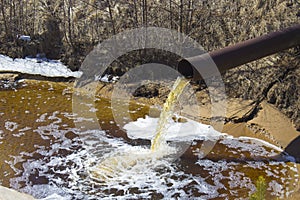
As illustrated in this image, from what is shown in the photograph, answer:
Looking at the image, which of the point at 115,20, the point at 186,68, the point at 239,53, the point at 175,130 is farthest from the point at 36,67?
the point at 239,53

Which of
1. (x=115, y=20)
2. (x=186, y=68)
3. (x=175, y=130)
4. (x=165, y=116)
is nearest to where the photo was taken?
(x=186, y=68)

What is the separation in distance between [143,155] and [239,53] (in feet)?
7.07

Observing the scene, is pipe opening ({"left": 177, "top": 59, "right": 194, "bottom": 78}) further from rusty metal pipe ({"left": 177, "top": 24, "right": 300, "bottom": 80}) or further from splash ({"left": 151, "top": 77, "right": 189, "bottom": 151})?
splash ({"left": 151, "top": 77, "right": 189, "bottom": 151})

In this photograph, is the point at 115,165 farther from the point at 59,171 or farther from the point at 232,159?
the point at 232,159

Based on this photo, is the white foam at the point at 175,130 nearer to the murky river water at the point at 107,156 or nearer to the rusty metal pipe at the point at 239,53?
the murky river water at the point at 107,156

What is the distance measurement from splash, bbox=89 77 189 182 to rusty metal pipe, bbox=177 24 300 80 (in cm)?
78

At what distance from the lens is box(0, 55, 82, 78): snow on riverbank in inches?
356

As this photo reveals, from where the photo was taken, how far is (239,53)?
521 cm

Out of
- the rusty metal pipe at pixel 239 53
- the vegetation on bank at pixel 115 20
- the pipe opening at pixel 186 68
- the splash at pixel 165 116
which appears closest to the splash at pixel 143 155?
the splash at pixel 165 116

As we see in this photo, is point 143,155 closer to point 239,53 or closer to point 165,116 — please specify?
point 165,116

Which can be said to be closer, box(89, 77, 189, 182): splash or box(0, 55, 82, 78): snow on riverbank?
box(89, 77, 189, 182): splash

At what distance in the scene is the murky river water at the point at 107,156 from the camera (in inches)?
217

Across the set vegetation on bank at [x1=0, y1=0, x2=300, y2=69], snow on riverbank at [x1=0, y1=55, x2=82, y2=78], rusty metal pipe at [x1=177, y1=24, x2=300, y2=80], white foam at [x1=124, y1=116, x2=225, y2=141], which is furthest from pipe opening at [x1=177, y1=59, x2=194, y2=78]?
snow on riverbank at [x1=0, y1=55, x2=82, y2=78]

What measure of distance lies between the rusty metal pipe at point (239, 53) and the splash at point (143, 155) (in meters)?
0.78
